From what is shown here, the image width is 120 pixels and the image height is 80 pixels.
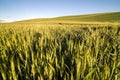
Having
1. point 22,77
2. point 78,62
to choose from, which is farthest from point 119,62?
point 22,77

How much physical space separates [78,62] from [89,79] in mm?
159

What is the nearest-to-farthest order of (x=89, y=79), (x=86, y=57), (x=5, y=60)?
(x=89, y=79) → (x=86, y=57) → (x=5, y=60)

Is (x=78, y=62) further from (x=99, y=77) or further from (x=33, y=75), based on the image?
(x=33, y=75)

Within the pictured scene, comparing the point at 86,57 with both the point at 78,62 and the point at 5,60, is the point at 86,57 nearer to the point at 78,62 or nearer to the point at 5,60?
the point at 78,62

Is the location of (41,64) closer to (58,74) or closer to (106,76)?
(58,74)

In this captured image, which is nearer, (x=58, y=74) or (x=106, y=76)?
(x=106, y=76)

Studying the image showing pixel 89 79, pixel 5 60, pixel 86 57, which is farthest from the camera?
pixel 5 60

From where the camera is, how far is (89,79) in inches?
37.4

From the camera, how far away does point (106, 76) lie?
1001 mm

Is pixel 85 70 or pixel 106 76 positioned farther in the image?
pixel 85 70

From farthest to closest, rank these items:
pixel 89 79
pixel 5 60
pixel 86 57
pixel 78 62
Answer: pixel 5 60 → pixel 86 57 → pixel 78 62 → pixel 89 79

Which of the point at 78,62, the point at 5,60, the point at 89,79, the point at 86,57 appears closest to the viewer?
the point at 89,79

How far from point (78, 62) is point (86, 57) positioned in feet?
0.61

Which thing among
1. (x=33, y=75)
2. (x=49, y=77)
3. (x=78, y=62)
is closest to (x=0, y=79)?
(x=33, y=75)
